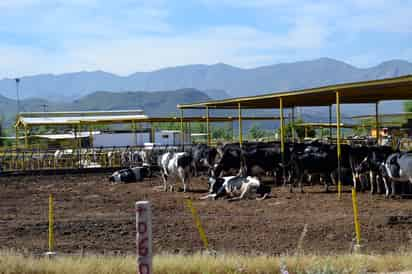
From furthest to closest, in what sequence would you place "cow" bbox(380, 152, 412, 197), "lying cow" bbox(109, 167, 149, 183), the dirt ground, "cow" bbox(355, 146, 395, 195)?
"lying cow" bbox(109, 167, 149, 183)
"cow" bbox(355, 146, 395, 195)
"cow" bbox(380, 152, 412, 197)
the dirt ground

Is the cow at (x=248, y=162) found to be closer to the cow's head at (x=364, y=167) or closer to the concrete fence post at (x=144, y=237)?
the cow's head at (x=364, y=167)

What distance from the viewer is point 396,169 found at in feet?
67.1

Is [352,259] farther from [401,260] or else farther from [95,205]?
[95,205]

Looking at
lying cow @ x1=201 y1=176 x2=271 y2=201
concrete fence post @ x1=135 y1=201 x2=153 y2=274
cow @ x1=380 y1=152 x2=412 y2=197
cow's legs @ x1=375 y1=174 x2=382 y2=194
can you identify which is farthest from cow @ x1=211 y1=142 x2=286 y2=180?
concrete fence post @ x1=135 y1=201 x2=153 y2=274

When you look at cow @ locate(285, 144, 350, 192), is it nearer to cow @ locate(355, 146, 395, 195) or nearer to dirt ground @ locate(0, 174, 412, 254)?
dirt ground @ locate(0, 174, 412, 254)

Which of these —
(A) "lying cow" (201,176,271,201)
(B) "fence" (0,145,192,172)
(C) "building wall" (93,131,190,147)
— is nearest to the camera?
(A) "lying cow" (201,176,271,201)

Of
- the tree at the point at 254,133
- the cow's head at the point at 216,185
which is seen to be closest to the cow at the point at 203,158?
the cow's head at the point at 216,185

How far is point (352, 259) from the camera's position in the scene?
1027 cm

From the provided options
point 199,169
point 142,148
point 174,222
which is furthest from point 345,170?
point 142,148

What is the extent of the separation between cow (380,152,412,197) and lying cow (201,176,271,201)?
3.59m

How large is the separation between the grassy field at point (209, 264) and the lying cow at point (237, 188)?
10605 millimetres

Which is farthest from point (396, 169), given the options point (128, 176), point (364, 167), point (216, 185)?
point (128, 176)

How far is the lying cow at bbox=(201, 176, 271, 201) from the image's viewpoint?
841 inches

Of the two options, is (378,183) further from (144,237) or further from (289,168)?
(144,237)
